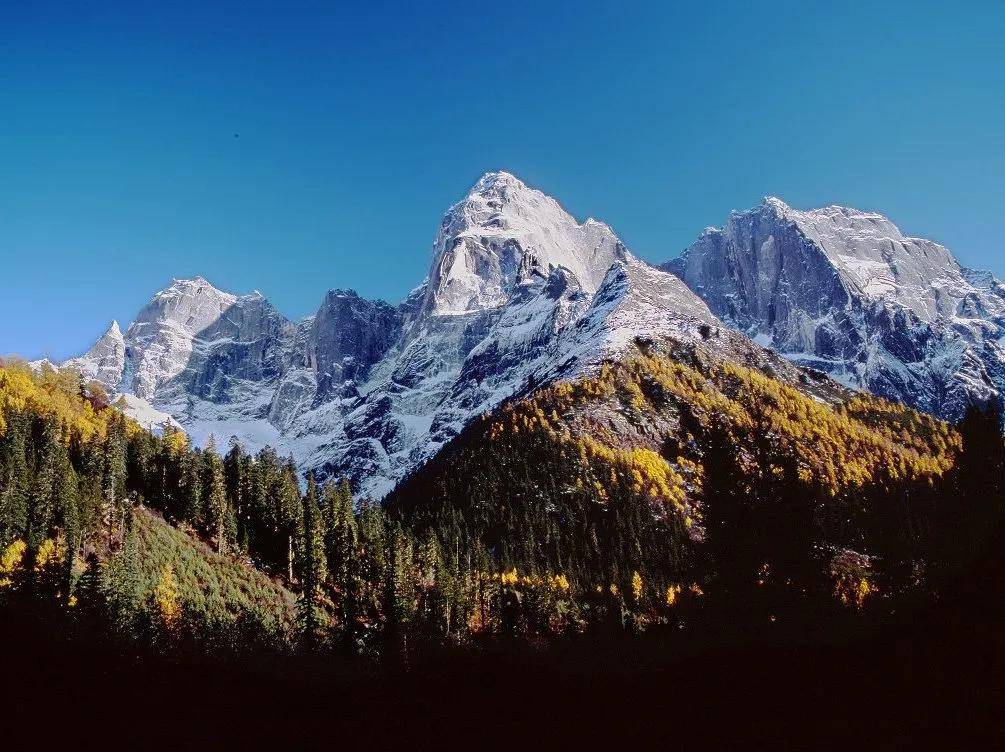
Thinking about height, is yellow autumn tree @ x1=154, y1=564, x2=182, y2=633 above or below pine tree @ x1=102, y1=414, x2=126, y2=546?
below

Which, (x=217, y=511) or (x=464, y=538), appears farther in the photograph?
(x=464, y=538)

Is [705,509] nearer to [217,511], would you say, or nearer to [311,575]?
[311,575]

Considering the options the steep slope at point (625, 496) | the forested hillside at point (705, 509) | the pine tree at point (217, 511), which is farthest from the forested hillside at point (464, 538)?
the steep slope at point (625, 496)

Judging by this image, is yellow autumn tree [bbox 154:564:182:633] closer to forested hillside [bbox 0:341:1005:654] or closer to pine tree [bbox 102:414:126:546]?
forested hillside [bbox 0:341:1005:654]

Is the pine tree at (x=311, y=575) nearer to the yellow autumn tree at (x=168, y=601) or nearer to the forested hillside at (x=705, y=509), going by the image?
the yellow autumn tree at (x=168, y=601)

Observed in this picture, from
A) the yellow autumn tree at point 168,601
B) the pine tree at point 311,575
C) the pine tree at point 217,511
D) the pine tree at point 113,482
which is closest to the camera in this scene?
the yellow autumn tree at point 168,601

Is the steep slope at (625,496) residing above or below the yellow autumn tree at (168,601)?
above

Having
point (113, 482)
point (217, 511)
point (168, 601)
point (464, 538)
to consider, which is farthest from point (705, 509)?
point (464, 538)

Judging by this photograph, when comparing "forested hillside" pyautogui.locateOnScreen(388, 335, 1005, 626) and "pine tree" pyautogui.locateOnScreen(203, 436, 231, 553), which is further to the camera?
"pine tree" pyautogui.locateOnScreen(203, 436, 231, 553)

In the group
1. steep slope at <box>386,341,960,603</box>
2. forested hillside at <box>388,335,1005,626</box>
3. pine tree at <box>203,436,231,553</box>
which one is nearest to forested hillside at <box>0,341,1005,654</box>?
forested hillside at <box>388,335,1005,626</box>

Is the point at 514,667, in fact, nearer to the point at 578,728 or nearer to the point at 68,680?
the point at 578,728

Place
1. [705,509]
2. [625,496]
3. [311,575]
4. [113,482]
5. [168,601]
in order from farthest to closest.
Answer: [625,496], [113,482], [311,575], [168,601], [705,509]

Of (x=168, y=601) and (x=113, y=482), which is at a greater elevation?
(x=113, y=482)

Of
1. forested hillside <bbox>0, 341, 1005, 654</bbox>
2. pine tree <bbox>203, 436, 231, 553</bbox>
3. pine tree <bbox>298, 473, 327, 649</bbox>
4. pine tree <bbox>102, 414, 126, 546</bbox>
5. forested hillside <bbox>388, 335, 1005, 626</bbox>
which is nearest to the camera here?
forested hillside <bbox>388, 335, 1005, 626</bbox>
